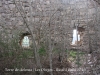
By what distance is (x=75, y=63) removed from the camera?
3.73 metres

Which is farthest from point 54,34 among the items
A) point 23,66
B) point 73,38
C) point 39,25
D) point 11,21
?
point 11,21

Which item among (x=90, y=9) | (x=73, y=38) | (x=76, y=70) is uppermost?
(x=90, y=9)

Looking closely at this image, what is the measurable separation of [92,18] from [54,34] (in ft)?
4.17

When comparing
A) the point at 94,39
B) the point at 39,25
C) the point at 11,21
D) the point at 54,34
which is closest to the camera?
the point at 39,25

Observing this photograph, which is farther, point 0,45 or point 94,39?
point 94,39

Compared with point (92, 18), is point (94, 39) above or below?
below

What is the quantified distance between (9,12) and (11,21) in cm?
35

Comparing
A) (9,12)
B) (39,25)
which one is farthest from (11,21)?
(39,25)

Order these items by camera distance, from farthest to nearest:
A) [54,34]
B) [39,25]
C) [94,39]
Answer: [94,39] → [54,34] → [39,25]

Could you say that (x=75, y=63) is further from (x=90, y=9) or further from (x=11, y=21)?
(x=11, y=21)

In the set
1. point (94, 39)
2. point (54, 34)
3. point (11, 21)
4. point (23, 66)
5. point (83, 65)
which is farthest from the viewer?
point (11, 21)

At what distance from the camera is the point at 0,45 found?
136 inches

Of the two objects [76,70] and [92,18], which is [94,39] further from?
[76,70]

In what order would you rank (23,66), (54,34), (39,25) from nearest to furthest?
(23,66) → (39,25) → (54,34)
